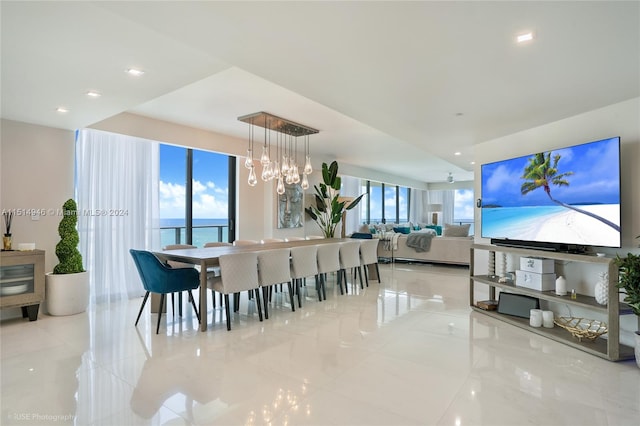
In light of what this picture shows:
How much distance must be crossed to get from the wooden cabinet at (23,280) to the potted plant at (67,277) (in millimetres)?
140

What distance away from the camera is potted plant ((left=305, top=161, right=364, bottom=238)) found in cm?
759

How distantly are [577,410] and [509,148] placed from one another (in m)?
3.36

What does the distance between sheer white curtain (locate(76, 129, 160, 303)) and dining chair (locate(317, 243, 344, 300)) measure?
2633 millimetres

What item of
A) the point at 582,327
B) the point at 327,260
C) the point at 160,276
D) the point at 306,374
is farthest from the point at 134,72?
the point at 582,327

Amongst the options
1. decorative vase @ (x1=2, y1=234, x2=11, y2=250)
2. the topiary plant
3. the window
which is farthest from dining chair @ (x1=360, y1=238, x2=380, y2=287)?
the window

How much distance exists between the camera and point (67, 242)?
13.8 ft

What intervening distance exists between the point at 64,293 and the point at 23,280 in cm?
42

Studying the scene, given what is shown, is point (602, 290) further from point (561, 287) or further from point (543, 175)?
point (543, 175)

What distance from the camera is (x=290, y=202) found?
7910 mm

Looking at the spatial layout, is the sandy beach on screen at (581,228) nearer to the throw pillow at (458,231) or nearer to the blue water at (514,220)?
the blue water at (514,220)

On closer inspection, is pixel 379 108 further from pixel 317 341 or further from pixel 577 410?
pixel 577 410

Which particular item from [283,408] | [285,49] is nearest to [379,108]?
[285,49]

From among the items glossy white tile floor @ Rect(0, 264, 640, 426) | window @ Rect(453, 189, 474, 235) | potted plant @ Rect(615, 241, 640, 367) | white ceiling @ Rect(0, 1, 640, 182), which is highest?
→ white ceiling @ Rect(0, 1, 640, 182)

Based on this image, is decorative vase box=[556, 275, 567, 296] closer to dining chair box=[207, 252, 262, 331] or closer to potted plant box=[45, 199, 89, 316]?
dining chair box=[207, 252, 262, 331]
